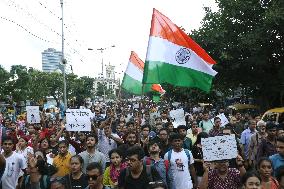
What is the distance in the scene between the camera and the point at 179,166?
6.75 meters

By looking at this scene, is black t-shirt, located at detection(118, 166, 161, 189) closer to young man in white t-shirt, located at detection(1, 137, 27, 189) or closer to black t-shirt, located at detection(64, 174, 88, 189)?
black t-shirt, located at detection(64, 174, 88, 189)

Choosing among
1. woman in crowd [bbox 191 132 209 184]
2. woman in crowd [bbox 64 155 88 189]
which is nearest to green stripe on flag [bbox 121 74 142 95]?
woman in crowd [bbox 191 132 209 184]

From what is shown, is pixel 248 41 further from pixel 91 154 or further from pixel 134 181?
pixel 134 181

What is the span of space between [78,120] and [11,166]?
8.34 feet

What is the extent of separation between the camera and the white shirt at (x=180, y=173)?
6.71 metres

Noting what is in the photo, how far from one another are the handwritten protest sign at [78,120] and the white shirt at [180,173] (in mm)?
2792

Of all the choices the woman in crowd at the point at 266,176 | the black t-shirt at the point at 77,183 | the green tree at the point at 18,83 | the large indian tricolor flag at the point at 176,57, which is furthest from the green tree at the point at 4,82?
the woman in crowd at the point at 266,176

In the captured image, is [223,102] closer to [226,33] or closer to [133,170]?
[226,33]

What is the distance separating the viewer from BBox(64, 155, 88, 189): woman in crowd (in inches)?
231

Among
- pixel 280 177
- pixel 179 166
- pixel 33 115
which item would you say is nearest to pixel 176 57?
pixel 179 166

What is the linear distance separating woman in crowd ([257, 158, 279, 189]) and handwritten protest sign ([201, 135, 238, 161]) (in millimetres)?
365

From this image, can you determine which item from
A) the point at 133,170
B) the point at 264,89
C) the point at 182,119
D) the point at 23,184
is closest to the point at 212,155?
the point at 133,170

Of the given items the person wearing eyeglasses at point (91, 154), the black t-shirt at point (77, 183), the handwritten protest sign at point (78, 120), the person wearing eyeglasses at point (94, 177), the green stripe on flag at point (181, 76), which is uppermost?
the green stripe on flag at point (181, 76)

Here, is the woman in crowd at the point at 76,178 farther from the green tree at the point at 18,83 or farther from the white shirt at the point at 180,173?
the green tree at the point at 18,83
